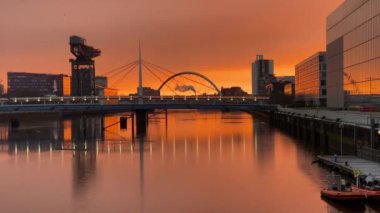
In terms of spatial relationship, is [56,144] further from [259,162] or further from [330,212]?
[330,212]

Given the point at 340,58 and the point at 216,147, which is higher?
the point at 340,58

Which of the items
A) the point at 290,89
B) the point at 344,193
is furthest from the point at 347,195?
the point at 290,89

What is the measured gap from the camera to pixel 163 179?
36.2 metres

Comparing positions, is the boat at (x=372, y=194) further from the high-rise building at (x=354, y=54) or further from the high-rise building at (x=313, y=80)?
the high-rise building at (x=313, y=80)

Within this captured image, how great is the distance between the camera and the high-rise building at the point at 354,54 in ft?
216

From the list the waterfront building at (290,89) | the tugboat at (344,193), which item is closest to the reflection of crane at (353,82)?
the tugboat at (344,193)

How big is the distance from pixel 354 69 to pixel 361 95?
17.5 feet

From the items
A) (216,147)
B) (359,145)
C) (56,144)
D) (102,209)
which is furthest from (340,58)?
(102,209)

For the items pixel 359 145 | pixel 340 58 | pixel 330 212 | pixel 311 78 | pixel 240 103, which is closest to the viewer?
pixel 330 212

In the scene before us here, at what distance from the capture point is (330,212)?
25.9m

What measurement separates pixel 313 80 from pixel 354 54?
51574mm

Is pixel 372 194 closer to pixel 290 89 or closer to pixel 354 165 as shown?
pixel 354 165

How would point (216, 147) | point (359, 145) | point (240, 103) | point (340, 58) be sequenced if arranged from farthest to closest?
1. point (240, 103)
2. point (340, 58)
3. point (216, 147)
4. point (359, 145)

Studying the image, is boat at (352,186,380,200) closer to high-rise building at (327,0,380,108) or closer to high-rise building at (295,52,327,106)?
high-rise building at (327,0,380,108)
